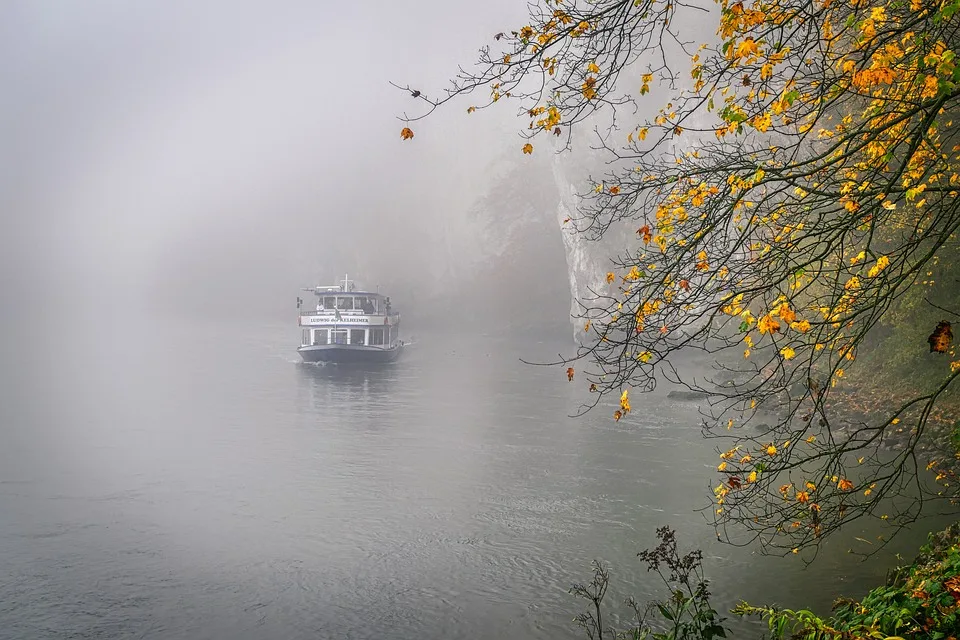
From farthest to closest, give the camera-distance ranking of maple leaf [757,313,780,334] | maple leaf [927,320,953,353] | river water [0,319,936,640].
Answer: river water [0,319,936,640]
maple leaf [757,313,780,334]
maple leaf [927,320,953,353]

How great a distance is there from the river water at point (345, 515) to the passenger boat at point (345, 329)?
10771 millimetres

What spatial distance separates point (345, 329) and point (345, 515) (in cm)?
3050

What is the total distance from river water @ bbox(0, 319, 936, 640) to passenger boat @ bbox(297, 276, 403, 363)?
10.8 meters

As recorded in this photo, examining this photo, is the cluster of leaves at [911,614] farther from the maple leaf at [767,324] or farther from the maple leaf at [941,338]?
the maple leaf at [767,324]

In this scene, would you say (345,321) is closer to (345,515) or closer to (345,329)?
(345,329)

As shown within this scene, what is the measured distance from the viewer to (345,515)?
16125mm

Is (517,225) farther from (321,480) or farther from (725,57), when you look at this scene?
(725,57)

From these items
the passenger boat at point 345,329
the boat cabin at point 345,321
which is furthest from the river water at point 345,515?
the boat cabin at point 345,321

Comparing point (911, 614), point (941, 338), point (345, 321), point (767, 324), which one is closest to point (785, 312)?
point (767, 324)

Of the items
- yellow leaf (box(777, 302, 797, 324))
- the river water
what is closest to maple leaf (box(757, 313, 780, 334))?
Result: yellow leaf (box(777, 302, 797, 324))

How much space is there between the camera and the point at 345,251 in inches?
4555

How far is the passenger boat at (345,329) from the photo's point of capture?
4394 centimetres

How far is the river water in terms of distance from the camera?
11.2 m

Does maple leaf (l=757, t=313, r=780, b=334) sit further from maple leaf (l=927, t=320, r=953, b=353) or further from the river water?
the river water
